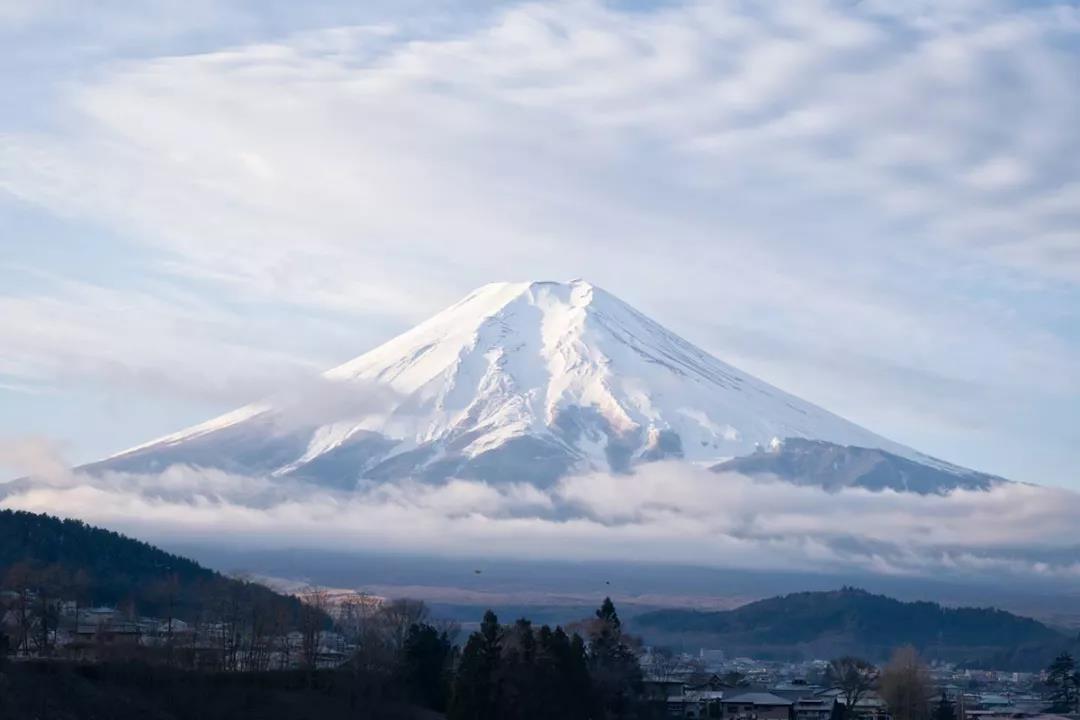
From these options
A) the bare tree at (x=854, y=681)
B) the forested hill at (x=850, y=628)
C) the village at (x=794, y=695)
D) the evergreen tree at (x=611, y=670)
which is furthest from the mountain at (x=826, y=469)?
the evergreen tree at (x=611, y=670)

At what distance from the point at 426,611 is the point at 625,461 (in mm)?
106621

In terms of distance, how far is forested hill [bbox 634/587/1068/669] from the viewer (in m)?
128

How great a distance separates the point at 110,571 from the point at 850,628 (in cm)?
6694

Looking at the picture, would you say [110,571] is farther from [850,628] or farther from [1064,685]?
[850,628]

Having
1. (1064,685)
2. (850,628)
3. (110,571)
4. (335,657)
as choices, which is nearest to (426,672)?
(335,657)

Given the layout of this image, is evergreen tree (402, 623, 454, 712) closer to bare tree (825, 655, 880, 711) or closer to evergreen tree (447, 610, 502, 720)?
evergreen tree (447, 610, 502, 720)

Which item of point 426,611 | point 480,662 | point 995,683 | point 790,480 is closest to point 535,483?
point 790,480

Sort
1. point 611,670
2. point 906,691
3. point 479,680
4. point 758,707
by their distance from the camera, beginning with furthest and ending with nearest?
point 758,707
point 906,691
point 611,670
point 479,680

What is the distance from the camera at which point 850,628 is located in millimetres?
133375

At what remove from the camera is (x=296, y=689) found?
181ft

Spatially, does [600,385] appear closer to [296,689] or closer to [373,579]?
[373,579]

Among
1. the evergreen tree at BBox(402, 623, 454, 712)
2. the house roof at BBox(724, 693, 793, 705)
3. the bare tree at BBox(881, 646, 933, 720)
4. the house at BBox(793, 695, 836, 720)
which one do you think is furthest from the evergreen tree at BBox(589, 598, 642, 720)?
the bare tree at BBox(881, 646, 933, 720)

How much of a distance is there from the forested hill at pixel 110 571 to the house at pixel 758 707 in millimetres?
16686

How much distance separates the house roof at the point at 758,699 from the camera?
73.0 meters
